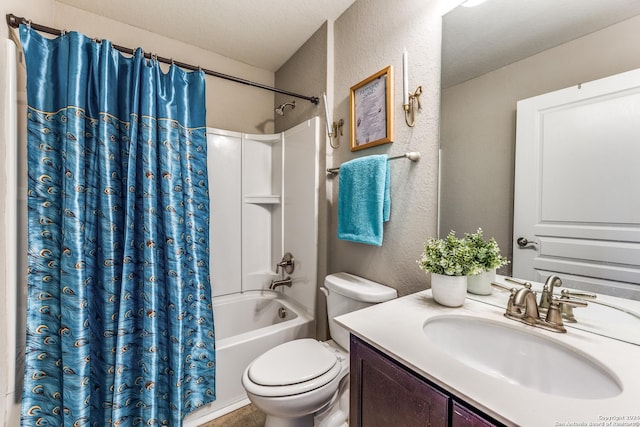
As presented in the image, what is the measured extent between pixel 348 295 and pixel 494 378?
2.56 feet

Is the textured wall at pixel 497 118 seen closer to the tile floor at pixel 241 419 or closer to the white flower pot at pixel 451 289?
the white flower pot at pixel 451 289

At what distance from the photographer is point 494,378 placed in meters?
0.55

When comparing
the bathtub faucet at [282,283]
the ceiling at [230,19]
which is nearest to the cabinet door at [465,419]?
the bathtub faucet at [282,283]

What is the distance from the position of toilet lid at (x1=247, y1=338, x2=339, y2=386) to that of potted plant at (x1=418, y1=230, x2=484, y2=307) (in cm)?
61

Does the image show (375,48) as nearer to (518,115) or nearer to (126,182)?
(518,115)

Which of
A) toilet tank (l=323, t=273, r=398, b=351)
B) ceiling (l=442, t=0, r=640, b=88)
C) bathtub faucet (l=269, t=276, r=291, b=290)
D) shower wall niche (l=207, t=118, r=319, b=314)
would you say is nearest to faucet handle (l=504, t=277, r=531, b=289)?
toilet tank (l=323, t=273, r=398, b=351)

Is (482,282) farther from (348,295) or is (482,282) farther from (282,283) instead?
(282,283)

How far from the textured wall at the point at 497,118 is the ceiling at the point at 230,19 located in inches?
41.9

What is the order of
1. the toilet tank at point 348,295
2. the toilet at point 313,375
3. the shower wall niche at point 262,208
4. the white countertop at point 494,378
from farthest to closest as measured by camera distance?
the shower wall niche at point 262,208
the toilet tank at point 348,295
the toilet at point 313,375
the white countertop at point 494,378

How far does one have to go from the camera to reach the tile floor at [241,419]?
1.45 meters

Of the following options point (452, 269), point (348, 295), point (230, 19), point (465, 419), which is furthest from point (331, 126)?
point (465, 419)

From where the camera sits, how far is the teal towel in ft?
4.05

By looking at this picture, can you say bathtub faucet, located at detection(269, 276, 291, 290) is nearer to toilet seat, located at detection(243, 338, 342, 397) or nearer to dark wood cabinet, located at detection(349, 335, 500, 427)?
toilet seat, located at detection(243, 338, 342, 397)

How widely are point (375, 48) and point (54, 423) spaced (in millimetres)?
2388
